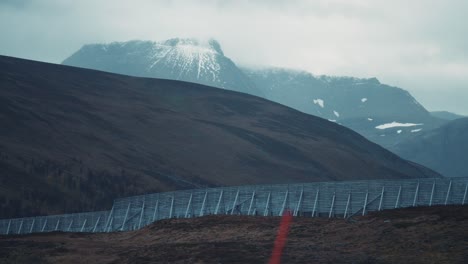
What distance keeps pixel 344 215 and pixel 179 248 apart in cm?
1963

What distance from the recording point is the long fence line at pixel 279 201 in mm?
58750

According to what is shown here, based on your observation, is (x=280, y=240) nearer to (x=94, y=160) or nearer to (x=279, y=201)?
(x=279, y=201)

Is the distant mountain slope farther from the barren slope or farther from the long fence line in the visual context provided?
the barren slope

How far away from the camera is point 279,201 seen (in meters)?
66.2

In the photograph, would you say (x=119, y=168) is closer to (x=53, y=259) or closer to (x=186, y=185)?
(x=186, y=185)

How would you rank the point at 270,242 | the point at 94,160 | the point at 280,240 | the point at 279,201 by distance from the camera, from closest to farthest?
the point at 270,242, the point at 280,240, the point at 279,201, the point at 94,160

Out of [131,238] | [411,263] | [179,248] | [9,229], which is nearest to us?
[411,263]

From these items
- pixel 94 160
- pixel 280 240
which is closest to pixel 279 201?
pixel 280 240

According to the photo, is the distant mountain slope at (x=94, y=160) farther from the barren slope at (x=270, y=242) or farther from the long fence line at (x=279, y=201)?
the barren slope at (x=270, y=242)

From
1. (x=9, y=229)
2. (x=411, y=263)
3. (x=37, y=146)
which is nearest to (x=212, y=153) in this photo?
(x=37, y=146)

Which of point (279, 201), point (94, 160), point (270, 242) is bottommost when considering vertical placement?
point (94, 160)

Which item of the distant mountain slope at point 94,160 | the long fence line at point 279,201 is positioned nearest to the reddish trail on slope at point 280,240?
the long fence line at point 279,201

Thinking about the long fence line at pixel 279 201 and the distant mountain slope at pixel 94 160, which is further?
the distant mountain slope at pixel 94 160

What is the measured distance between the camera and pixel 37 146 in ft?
477
